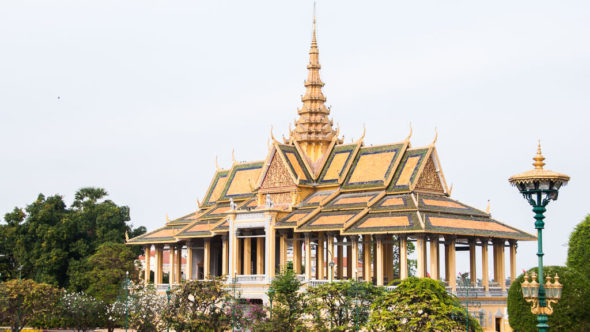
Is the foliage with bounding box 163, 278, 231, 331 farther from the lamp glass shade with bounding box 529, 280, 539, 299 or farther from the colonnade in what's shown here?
the lamp glass shade with bounding box 529, 280, 539, 299

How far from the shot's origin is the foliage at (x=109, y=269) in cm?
6366

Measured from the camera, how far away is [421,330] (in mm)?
33688

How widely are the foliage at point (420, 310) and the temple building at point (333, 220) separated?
9616 mm

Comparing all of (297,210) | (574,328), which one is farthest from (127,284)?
(574,328)

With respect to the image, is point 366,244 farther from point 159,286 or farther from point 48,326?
point 48,326

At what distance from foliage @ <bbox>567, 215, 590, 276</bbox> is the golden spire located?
19846 millimetres

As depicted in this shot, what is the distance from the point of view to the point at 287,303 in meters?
43.2

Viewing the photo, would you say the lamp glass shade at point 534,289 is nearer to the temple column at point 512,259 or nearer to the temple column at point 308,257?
the temple column at point 308,257

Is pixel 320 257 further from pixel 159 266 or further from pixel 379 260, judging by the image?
pixel 159 266

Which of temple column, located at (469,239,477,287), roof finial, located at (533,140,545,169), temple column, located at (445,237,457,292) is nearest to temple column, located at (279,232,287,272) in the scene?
temple column, located at (445,237,457,292)

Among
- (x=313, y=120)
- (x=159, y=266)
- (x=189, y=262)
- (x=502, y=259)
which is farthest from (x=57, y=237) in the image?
(x=502, y=259)

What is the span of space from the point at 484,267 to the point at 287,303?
38.3ft

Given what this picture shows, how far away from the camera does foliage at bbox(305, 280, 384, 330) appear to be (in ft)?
133

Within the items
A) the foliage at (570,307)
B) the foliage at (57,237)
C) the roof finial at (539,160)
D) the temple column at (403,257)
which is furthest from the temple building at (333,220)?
the roof finial at (539,160)
